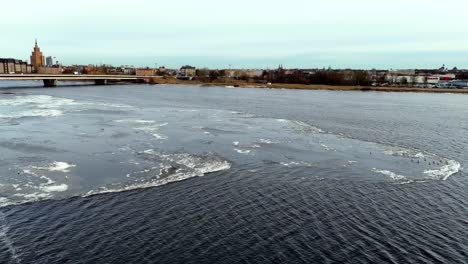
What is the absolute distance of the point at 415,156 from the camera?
27.5m

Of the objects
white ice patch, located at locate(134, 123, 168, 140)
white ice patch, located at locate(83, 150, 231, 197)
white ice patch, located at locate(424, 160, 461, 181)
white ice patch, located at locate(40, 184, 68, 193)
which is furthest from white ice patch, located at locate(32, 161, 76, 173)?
white ice patch, located at locate(424, 160, 461, 181)

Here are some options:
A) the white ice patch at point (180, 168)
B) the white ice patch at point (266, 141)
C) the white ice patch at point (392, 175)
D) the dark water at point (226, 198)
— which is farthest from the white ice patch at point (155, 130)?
the white ice patch at point (392, 175)

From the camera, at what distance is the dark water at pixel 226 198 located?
43.9ft

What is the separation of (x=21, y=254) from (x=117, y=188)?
248 inches

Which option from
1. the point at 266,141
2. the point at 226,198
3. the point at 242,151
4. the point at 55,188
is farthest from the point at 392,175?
the point at 55,188

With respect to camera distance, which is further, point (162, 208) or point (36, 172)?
point (36, 172)

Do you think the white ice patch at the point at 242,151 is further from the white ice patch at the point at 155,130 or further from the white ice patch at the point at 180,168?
the white ice patch at the point at 155,130

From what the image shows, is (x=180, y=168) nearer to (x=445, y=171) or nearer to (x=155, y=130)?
(x=155, y=130)

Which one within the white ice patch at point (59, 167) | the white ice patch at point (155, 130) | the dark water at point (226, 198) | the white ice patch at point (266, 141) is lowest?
the dark water at point (226, 198)

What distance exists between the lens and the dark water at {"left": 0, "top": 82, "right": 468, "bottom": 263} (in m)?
13.4

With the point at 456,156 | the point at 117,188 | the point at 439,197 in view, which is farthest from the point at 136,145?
the point at 456,156

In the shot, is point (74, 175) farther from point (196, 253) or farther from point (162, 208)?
point (196, 253)

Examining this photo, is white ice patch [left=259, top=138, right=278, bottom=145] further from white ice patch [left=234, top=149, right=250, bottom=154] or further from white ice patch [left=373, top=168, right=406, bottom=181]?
white ice patch [left=373, top=168, right=406, bottom=181]

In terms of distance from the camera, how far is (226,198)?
18031 millimetres
